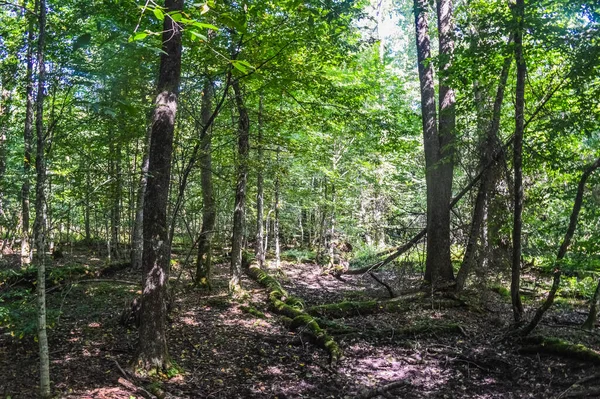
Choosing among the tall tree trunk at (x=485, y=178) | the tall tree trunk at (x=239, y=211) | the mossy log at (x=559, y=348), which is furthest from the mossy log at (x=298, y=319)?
the tall tree trunk at (x=485, y=178)

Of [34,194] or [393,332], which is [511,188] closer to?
[393,332]

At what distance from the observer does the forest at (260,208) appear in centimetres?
461

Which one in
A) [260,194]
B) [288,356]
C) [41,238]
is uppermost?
[260,194]

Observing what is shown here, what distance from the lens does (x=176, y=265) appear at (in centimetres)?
1372

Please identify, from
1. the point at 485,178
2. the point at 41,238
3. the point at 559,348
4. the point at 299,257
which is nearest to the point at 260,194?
the point at 485,178

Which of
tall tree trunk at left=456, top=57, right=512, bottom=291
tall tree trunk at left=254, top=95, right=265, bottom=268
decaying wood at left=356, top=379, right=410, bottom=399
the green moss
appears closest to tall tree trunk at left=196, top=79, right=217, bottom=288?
tall tree trunk at left=254, top=95, right=265, bottom=268

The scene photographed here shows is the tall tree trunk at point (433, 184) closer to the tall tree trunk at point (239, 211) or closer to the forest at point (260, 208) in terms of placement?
the forest at point (260, 208)

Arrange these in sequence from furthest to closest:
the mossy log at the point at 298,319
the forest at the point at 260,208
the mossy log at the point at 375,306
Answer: the mossy log at the point at 375,306 → the mossy log at the point at 298,319 → the forest at the point at 260,208

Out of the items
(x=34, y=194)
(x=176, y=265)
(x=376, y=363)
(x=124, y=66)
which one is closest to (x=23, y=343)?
(x=34, y=194)

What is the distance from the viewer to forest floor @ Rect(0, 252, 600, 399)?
4965 mm

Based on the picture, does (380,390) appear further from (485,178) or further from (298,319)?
(485,178)

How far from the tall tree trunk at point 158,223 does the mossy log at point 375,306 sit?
4.20 m

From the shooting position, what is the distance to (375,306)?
9.14 m

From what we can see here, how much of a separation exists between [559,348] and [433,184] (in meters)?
4.86
